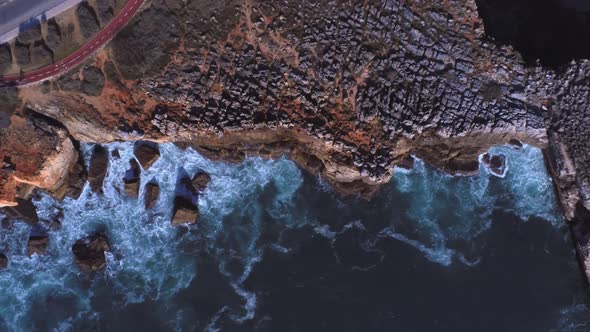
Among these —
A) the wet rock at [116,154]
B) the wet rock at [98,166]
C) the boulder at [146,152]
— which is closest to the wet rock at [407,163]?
the boulder at [146,152]

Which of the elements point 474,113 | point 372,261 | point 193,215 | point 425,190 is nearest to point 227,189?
point 193,215

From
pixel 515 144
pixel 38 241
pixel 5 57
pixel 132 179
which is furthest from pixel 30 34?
pixel 515 144

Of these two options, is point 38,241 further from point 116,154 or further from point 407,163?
point 407,163

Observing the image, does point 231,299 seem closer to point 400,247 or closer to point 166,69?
point 400,247

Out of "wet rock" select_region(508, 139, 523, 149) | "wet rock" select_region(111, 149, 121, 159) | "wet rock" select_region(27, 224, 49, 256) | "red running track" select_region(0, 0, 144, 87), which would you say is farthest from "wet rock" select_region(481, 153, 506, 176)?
"wet rock" select_region(27, 224, 49, 256)

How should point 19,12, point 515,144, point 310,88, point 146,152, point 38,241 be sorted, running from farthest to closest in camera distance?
point 515,144 < point 38,241 < point 146,152 < point 310,88 < point 19,12

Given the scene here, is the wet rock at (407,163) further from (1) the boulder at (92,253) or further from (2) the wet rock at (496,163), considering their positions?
(1) the boulder at (92,253)
